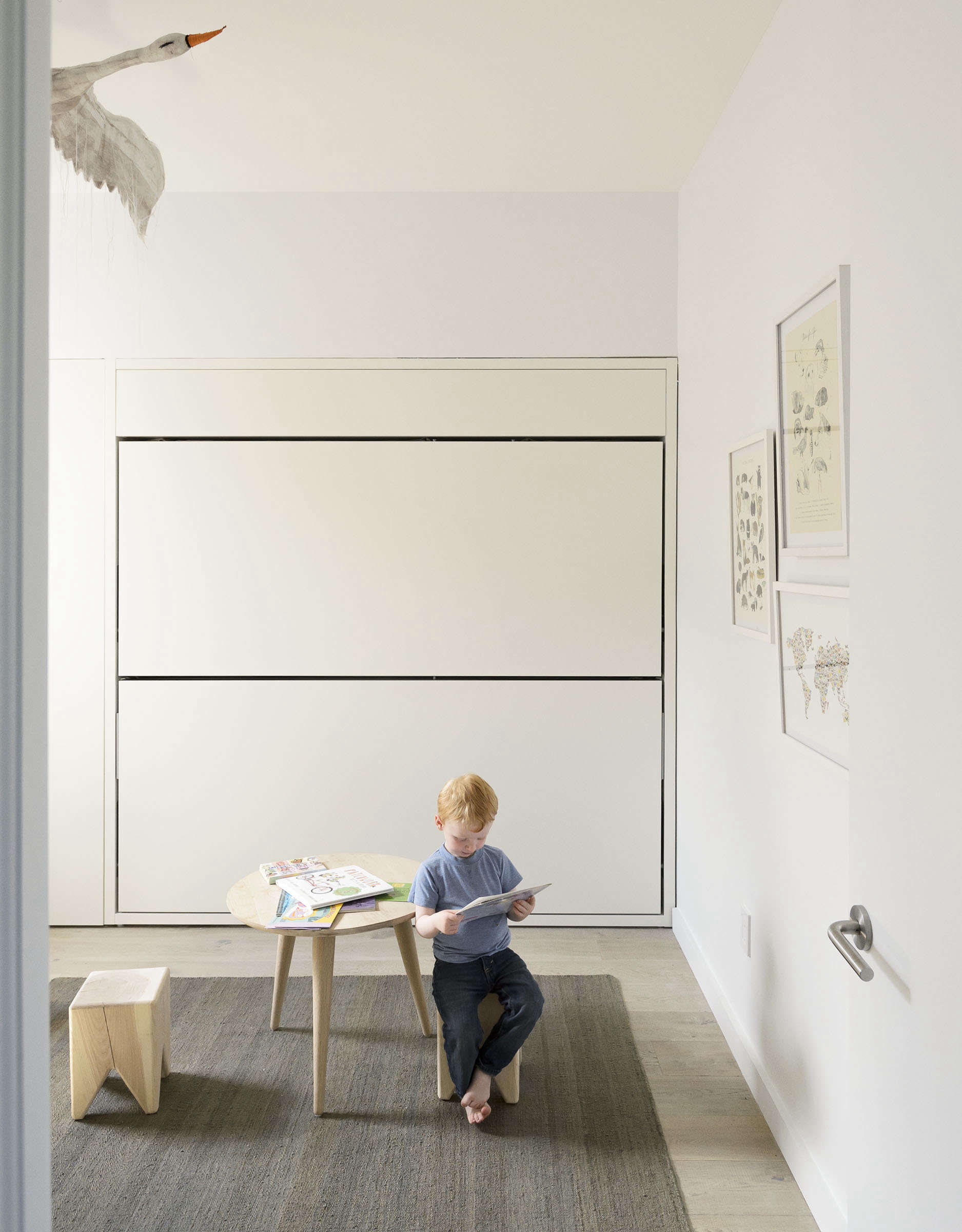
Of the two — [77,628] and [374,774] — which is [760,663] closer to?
[374,774]

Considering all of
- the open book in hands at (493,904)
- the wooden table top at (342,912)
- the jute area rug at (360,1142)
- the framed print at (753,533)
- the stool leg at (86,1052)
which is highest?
the framed print at (753,533)

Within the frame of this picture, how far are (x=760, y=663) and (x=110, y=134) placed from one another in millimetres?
2083

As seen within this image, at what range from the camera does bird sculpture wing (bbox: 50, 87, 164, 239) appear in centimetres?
200

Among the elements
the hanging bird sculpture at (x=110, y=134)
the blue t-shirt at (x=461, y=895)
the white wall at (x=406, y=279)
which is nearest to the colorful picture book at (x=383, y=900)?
the blue t-shirt at (x=461, y=895)

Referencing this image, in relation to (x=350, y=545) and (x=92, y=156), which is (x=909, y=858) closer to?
(x=92, y=156)

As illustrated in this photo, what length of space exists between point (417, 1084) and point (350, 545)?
183cm

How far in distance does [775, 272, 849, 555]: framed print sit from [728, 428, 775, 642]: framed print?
2.4 inches

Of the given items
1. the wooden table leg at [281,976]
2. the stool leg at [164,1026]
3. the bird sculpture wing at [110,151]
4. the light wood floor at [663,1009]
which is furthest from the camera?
the wooden table leg at [281,976]

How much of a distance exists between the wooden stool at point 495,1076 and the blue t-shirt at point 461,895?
4.7 inches

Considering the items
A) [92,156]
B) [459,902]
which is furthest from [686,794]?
[92,156]

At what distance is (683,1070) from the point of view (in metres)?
2.35

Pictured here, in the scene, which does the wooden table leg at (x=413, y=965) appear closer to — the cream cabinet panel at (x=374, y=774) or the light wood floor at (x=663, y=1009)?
the light wood floor at (x=663, y=1009)

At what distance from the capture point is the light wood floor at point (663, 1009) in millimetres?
1873

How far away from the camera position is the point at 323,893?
2314 millimetres
